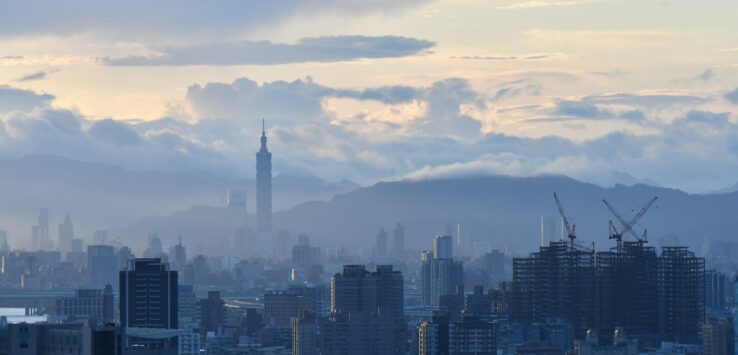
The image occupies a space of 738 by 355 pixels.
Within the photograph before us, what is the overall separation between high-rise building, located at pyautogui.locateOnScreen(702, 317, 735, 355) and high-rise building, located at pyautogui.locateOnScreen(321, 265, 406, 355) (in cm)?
1554

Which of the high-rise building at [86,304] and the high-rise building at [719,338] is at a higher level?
the high-rise building at [86,304]

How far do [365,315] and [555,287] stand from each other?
19.2 meters

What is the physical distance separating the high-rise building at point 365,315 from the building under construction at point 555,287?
24.6 ft

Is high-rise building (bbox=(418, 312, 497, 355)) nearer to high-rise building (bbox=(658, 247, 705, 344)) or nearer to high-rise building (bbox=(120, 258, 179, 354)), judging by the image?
high-rise building (bbox=(120, 258, 179, 354))

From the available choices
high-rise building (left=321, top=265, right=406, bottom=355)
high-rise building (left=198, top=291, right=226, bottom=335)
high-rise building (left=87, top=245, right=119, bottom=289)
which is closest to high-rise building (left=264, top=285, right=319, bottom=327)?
high-rise building (left=198, top=291, right=226, bottom=335)

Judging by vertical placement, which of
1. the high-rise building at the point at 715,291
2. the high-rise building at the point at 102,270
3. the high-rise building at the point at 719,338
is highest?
the high-rise building at the point at 102,270

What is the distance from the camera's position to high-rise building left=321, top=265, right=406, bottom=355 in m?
118

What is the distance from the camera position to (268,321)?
144 meters

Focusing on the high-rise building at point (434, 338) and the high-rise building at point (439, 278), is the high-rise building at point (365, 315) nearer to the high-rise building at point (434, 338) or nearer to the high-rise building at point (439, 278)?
the high-rise building at point (434, 338)

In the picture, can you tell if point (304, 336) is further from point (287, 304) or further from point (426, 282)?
point (426, 282)

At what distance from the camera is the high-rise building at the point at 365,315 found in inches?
4665

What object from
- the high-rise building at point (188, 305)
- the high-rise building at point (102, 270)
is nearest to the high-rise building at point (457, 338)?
the high-rise building at point (188, 305)

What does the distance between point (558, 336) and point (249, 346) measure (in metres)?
16.4

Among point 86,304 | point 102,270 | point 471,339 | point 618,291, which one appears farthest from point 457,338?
point 102,270
